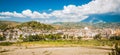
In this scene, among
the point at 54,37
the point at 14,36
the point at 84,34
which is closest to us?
the point at 54,37

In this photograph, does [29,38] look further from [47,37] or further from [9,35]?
[9,35]

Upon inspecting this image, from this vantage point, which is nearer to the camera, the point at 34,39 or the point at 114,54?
the point at 114,54

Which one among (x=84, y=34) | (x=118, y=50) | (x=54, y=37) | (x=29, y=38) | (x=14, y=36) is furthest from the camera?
(x=84, y=34)

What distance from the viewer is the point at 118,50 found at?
609 inches

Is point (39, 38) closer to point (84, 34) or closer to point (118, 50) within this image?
point (84, 34)

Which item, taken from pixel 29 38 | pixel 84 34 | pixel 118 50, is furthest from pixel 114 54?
pixel 84 34

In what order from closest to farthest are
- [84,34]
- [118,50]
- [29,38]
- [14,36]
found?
[118,50]
[29,38]
[14,36]
[84,34]

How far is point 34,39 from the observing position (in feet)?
428

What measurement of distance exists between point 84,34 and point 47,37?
210ft

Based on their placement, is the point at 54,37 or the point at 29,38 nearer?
the point at 29,38

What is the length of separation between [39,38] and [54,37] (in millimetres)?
12284

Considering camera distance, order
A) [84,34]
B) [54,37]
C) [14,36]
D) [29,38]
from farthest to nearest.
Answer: [84,34] < [14,36] < [54,37] < [29,38]

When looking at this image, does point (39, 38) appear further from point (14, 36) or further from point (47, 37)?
point (14, 36)

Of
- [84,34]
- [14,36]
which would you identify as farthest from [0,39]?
[84,34]
